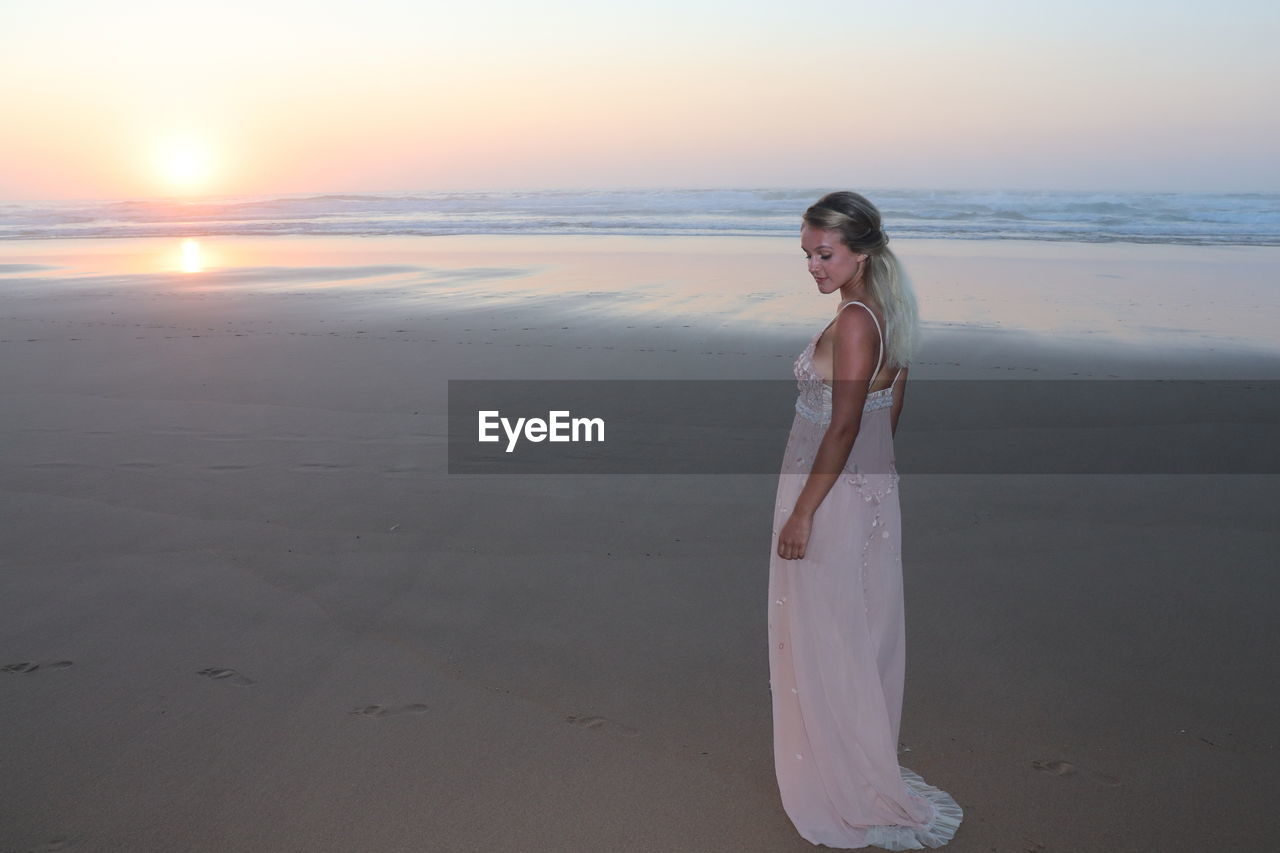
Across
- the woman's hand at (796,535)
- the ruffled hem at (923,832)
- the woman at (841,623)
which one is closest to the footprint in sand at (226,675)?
the woman at (841,623)

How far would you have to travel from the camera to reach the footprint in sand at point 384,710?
3.71 metres

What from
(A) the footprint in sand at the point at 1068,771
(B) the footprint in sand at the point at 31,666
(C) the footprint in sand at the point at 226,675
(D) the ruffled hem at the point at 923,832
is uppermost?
(A) the footprint in sand at the point at 1068,771

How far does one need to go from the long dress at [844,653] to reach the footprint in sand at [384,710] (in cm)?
136

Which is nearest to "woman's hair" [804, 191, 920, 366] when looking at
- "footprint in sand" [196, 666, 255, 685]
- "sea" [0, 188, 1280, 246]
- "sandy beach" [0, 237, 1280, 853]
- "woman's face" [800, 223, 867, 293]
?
"woman's face" [800, 223, 867, 293]

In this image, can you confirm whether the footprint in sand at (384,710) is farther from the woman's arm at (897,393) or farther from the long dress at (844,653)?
the woman's arm at (897,393)

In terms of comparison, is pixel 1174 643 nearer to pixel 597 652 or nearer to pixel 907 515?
pixel 907 515

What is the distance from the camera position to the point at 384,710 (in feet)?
12.3

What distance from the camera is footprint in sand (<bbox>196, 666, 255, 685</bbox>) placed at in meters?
3.92

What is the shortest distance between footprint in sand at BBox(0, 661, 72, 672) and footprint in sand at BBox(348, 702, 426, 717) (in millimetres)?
1184

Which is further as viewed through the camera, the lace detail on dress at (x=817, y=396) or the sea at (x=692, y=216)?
the sea at (x=692, y=216)

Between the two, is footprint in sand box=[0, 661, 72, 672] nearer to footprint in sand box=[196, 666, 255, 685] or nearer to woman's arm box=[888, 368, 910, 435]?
footprint in sand box=[196, 666, 255, 685]

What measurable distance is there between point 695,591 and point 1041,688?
1548 millimetres

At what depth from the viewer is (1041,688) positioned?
12.9ft
